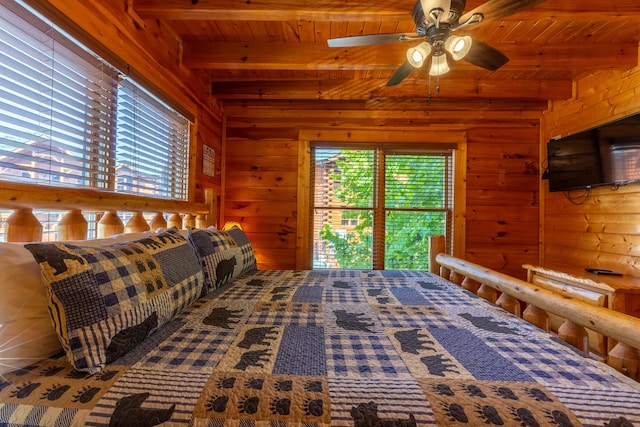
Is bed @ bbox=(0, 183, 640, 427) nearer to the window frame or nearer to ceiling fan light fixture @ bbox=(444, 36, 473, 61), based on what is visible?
ceiling fan light fixture @ bbox=(444, 36, 473, 61)

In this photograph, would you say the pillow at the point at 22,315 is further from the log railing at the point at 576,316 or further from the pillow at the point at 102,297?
the log railing at the point at 576,316

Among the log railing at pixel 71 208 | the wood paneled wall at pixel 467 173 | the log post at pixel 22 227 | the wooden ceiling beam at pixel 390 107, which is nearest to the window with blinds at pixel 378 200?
the wood paneled wall at pixel 467 173

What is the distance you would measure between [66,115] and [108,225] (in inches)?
20.9

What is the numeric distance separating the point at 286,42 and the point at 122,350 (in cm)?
237

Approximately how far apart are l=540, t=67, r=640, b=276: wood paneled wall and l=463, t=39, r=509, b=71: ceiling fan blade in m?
1.59

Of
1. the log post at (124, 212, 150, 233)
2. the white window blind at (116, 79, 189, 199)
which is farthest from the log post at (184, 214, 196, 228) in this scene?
the log post at (124, 212, 150, 233)

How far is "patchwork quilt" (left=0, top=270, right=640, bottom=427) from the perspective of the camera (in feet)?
1.96

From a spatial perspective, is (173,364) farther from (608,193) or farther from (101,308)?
(608,193)

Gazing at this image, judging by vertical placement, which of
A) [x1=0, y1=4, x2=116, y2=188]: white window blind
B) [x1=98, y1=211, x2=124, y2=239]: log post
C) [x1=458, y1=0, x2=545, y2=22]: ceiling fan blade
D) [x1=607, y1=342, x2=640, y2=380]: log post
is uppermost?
[x1=458, y1=0, x2=545, y2=22]: ceiling fan blade

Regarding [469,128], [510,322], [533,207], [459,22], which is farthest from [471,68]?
[510,322]

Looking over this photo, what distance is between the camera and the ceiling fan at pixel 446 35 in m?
1.28

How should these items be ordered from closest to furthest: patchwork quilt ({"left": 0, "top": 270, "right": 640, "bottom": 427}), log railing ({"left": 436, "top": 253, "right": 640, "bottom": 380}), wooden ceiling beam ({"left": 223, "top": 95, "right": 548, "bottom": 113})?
patchwork quilt ({"left": 0, "top": 270, "right": 640, "bottom": 427})
log railing ({"left": 436, "top": 253, "right": 640, "bottom": 380})
wooden ceiling beam ({"left": 223, "top": 95, "right": 548, "bottom": 113})

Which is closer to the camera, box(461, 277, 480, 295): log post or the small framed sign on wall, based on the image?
box(461, 277, 480, 295): log post

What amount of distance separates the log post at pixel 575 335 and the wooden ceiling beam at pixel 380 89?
239cm
